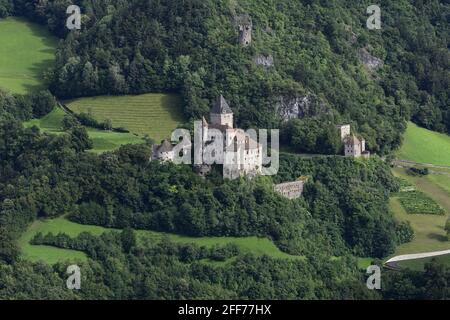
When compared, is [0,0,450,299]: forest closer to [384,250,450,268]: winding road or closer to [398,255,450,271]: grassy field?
[384,250,450,268]: winding road

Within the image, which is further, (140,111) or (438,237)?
(140,111)

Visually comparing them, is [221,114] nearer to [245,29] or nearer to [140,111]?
[140,111]

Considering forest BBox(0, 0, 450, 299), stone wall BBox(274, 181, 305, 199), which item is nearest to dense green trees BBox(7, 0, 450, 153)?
forest BBox(0, 0, 450, 299)

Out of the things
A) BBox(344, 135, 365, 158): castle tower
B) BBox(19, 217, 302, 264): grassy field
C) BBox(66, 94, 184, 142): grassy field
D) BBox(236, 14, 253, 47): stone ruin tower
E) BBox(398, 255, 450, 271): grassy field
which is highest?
BBox(236, 14, 253, 47): stone ruin tower

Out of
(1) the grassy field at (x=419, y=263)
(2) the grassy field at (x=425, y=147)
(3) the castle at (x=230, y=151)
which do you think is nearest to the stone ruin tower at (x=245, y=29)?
(2) the grassy field at (x=425, y=147)

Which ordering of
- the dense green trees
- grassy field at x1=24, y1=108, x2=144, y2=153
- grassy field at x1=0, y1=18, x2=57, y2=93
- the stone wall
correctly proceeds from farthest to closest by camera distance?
grassy field at x1=0, y1=18, x2=57, y2=93 < the dense green trees < grassy field at x1=24, y1=108, x2=144, y2=153 < the stone wall

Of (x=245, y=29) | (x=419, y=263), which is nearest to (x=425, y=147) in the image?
(x=245, y=29)

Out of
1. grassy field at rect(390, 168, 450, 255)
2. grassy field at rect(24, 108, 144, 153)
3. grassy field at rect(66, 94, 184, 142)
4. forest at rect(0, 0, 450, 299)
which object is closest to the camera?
forest at rect(0, 0, 450, 299)
